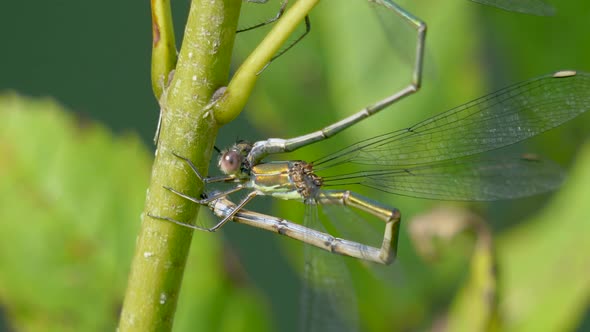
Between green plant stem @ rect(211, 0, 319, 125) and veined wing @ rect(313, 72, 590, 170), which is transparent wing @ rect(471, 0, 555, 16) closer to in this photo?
veined wing @ rect(313, 72, 590, 170)

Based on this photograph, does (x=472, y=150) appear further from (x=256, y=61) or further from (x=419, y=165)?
(x=256, y=61)

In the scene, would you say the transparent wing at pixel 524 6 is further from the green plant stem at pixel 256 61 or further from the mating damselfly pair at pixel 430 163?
the green plant stem at pixel 256 61

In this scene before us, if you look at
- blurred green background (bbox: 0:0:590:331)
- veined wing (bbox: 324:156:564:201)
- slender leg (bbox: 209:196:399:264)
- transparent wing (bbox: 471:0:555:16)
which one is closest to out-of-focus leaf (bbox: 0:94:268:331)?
blurred green background (bbox: 0:0:590:331)

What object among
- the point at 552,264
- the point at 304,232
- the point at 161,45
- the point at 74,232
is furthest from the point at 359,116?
the point at 552,264

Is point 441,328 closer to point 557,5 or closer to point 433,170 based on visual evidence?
point 433,170

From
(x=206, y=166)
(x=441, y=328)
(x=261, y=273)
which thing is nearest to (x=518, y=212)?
(x=441, y=328)

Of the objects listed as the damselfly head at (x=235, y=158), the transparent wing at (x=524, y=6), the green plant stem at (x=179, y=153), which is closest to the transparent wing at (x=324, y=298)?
the damselfly head at (x=235, y=158)
